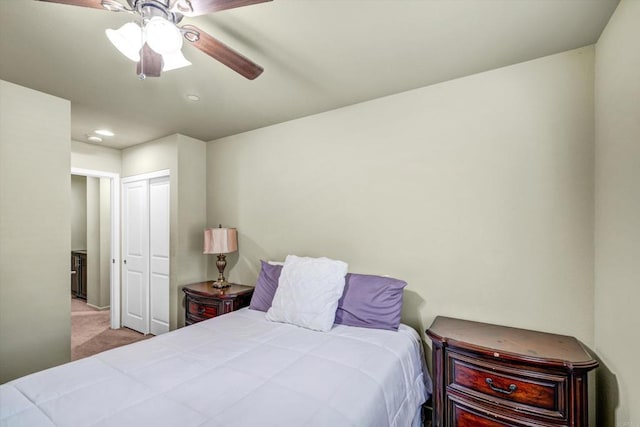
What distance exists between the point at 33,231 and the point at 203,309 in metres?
1.49

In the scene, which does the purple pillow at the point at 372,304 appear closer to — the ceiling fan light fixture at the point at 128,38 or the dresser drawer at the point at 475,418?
the dresser drawer at the point at 475,418

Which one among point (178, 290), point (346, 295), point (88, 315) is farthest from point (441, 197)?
point (88, 315)

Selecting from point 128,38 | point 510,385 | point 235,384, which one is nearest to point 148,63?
point 128,38

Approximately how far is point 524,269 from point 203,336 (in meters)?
2.12

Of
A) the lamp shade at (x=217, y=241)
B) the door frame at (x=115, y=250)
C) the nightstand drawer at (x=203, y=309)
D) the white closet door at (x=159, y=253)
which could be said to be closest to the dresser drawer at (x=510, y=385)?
the nightstand drawer at (x=203, y=309)

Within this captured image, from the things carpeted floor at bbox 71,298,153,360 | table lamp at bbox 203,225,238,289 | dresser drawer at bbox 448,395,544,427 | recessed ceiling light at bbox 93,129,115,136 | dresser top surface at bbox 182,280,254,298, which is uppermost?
recessed ceiling light at bbox 93,129,115,136

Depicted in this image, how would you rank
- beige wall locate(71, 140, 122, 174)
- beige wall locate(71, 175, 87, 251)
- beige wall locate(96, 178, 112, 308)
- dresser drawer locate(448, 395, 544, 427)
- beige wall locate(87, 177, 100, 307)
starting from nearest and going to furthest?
dresser drawer locate(448, 395, 544, 427)
beige wall locate(71, 140, 122, 174)
beige wall locate(96, 178, 112, 308)
beige wall locate(87, 177, 100, 307)
beige wall locate(71, 175, 87, 251)

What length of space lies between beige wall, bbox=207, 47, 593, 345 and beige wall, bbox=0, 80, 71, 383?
187 cm

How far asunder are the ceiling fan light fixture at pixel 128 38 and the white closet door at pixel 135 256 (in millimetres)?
2676

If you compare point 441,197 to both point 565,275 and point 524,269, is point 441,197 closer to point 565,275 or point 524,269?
point 524,269

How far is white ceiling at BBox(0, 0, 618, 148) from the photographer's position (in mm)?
1419

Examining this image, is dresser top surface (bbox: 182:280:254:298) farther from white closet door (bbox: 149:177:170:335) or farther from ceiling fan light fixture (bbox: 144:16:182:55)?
ceiling fan light fixture (bbox: 144:16:182:55)

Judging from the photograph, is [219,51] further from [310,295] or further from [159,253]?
[159,253]

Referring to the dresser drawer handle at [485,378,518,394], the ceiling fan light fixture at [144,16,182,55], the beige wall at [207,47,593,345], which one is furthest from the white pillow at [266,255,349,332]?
the ceiling fan light fixture at [144,16,182,55]
